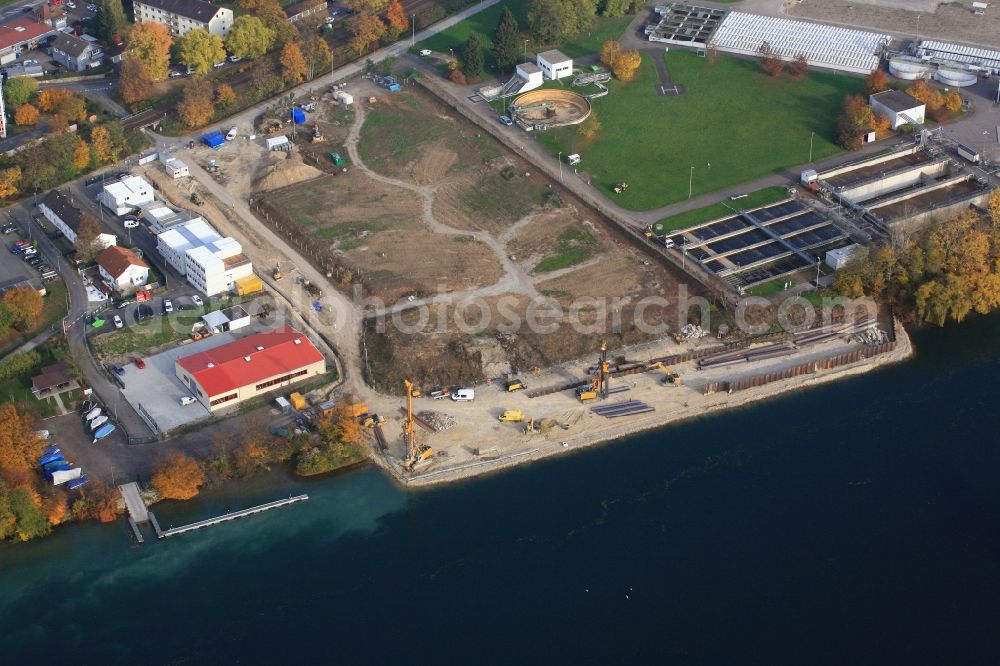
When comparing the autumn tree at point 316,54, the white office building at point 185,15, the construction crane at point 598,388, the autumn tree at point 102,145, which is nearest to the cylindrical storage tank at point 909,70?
the construction crane at point 598,388

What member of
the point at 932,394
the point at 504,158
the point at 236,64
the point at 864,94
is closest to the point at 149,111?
the point at 236,64

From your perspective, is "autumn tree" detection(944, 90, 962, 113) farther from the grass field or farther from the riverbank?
the riverbank

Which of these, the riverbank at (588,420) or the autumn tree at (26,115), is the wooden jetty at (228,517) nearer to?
the riverbank at (588,420)

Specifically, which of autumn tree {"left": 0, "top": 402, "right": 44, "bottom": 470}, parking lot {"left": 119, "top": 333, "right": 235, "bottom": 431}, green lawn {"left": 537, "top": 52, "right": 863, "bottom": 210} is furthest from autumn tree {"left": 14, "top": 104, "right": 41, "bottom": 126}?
green lawn {"left": 537, "top": 52, "right": 863, "bottom": 210}

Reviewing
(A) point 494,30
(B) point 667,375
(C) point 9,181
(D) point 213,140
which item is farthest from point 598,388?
(A) point 494,30

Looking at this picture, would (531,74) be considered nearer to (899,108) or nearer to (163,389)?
(899,108)

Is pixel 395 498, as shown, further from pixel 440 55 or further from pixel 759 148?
pixel 440 55
